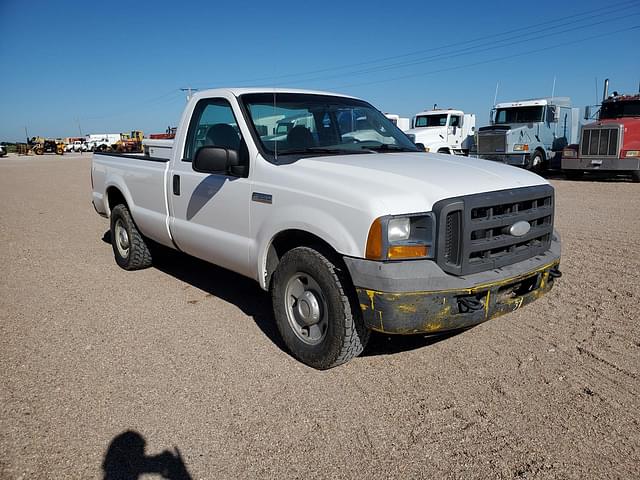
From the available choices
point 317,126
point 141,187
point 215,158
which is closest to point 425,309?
point 215,158

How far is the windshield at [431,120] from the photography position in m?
21.0

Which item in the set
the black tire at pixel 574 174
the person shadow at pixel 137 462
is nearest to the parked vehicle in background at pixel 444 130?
the black tire at pixel 574 174

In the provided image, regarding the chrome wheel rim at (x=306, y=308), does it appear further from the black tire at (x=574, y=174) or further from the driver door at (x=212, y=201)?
the black tire at (x=574, y=174)

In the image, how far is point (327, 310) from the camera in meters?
3.46

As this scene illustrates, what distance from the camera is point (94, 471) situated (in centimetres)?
263

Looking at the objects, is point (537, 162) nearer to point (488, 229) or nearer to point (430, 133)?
point (430, 133)

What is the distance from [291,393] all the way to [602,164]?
15.8 metres

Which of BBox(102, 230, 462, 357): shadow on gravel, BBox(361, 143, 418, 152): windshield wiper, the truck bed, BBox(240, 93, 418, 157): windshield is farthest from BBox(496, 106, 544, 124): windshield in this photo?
the truck bed

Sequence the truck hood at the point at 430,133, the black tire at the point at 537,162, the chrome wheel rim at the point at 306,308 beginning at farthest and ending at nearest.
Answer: the truck hood at the point at 430,133, the black tire at the point at 537,162, the chrome wheel rim at the point at 306,308

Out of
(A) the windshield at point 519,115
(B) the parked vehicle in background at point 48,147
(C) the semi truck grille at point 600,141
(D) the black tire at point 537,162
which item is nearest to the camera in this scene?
(C) the semi truck grille at point 600,141

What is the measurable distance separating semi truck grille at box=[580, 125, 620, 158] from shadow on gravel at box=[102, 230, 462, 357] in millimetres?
14114

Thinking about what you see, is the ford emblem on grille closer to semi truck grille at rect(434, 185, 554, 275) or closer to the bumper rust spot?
semi truck grille at rect(434, 185, 554, 275)

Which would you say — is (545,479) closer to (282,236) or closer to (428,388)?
(428,388)

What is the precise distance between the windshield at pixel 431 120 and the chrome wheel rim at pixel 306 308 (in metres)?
18.7
